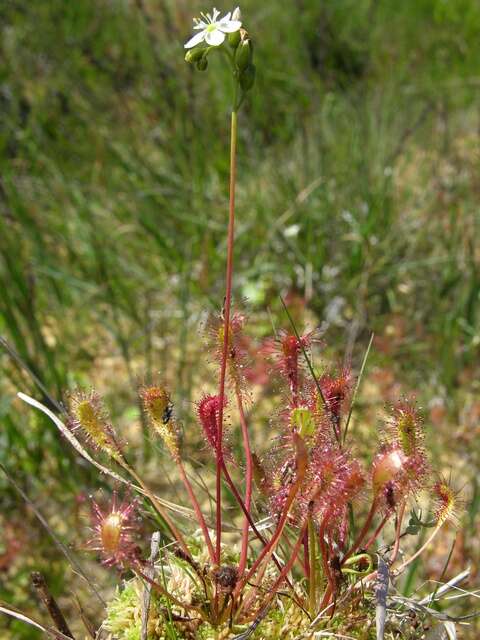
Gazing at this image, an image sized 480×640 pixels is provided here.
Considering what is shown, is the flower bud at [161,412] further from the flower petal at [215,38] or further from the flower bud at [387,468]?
the flower petal at [215,38]

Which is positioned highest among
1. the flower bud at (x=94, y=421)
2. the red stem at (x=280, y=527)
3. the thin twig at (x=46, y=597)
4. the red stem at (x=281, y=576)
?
the flower bud at (x=94, y=421)

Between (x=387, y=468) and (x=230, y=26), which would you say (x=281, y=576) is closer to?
(x=387, y=468)

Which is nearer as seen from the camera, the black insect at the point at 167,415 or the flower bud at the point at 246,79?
the flower bud at the point at 246,79

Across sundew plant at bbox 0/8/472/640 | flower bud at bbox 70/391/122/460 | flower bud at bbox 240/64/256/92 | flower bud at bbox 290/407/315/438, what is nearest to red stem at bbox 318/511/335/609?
sundew plant at bbox 0/8/472/640

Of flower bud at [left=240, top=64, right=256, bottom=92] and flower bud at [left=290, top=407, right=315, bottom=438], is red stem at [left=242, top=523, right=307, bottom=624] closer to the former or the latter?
flower bud at [left=290, top=407, right=315, bottom=438]

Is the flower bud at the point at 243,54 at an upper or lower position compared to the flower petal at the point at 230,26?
lower

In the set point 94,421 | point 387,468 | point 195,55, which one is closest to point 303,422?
point 387,468

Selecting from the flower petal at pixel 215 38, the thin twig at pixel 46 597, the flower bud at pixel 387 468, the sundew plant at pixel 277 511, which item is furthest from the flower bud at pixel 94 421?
the flower petal at pixel 215 38
